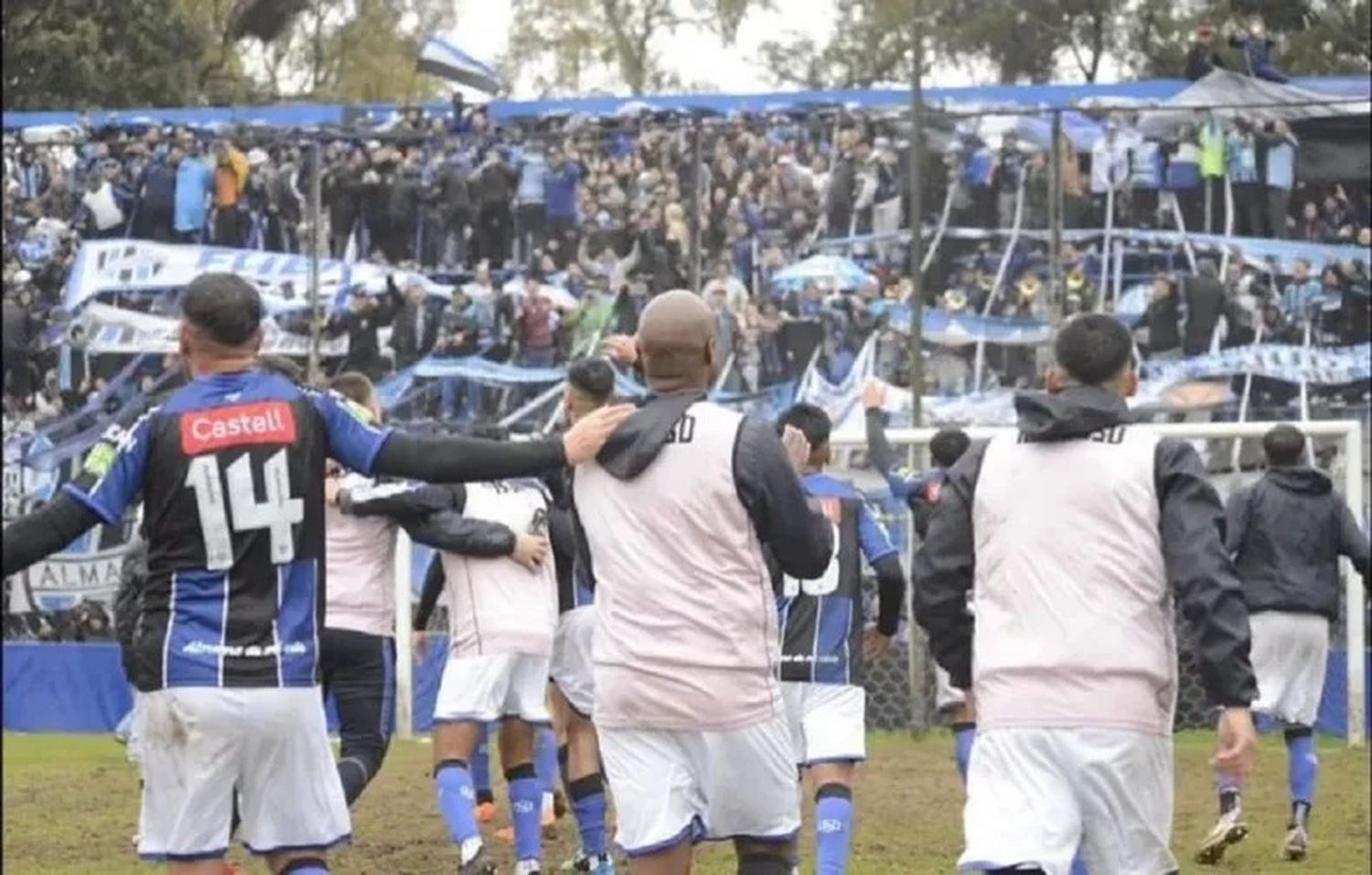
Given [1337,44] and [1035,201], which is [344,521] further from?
[1035,201]

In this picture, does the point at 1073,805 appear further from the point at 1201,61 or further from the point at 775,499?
the point at 1201,61

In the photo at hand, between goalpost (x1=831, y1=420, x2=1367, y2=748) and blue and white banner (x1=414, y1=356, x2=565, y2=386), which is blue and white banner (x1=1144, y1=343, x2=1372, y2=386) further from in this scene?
blue and white banner (x1=414, y1=356, x2=565, y2=386)

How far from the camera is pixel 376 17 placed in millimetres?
17469

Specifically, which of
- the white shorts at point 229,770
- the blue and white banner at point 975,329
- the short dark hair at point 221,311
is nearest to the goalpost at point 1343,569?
the blue and white banner at point 975,329

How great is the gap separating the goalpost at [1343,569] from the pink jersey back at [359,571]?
34.2 feet

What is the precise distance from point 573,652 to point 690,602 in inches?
231

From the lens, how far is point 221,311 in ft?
24.1

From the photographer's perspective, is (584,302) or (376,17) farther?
(584,302)

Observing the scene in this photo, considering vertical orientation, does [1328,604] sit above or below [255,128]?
below

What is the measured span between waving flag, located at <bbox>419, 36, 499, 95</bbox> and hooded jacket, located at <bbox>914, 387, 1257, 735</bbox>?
439 inches

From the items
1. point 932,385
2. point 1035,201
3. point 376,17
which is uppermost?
point 376,17

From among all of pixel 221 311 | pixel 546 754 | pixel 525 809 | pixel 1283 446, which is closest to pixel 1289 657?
pixel 1283 446

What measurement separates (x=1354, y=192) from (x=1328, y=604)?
52.0 ft

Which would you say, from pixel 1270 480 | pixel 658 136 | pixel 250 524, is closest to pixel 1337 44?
pixel 658 136
